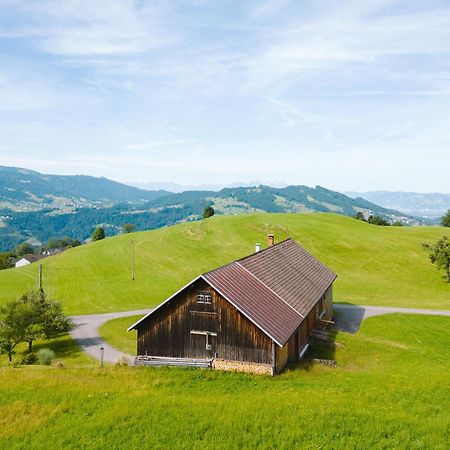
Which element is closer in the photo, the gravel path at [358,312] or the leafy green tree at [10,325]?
the leafy green tree at [10,325]

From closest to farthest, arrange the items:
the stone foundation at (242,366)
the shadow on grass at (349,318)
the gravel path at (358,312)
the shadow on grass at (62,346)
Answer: the stone foundation at (242,366), the shadow on grass at (62,346), the shadow on grass at (349,318), the gravel path at (358,312)

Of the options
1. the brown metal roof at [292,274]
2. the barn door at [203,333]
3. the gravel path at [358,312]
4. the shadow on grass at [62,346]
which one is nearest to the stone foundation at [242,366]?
the barn door at [203,333]

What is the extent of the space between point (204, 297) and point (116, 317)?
26819 mm

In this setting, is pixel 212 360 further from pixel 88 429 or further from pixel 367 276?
pixel 367 276

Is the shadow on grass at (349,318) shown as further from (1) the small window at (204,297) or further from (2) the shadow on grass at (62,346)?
(2) the shadow on grass at (62,346)

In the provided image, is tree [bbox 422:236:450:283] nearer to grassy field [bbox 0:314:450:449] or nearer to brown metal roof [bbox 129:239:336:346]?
brown metal roof [bbox 129:239:336:346]

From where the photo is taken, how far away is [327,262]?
78062 mm

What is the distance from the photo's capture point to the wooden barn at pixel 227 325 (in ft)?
88.1

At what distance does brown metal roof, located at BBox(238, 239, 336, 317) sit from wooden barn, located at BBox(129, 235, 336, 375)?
260 millimetres

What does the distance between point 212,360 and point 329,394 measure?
875 cm

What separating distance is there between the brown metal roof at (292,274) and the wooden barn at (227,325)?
260 millimetres

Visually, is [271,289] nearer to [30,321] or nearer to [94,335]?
[94,335]

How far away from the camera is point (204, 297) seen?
2830 cm

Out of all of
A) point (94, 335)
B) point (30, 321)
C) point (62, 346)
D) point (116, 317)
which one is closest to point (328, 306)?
point (94, 335)
